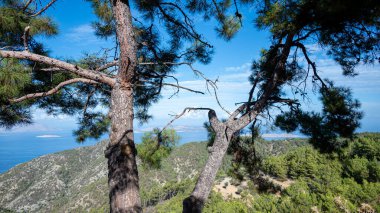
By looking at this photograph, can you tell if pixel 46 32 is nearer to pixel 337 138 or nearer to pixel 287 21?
pixel 287 21

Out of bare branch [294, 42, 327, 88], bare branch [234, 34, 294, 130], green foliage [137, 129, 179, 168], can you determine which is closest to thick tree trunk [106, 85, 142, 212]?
green foliage [137, 129, 179, 168]

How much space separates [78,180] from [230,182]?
266 feet

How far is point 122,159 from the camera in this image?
2150mm

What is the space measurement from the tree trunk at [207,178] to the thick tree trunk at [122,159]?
55 centimetres

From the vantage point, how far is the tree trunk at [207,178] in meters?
2.38

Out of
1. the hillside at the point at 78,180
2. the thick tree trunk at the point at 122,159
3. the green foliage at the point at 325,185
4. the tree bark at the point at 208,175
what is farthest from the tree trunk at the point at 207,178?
the hillside at the point at 78,180

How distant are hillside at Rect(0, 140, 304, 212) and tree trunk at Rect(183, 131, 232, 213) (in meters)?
68.2

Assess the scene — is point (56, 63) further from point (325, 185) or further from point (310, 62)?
point (325, 185)

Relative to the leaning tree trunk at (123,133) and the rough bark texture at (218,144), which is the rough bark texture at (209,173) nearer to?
the rough bark texture at (218,144)

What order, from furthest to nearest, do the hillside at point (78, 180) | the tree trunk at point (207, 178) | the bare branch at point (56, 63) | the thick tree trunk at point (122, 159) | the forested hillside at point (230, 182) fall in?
1. the hillside at point (78, 180)
2. the forested hillside at point (230, 182)
3. the tree trunk at point (207, 178)
4. the bare branch at point (56, 63)
5. the thick tree trunk at point (122, 159)

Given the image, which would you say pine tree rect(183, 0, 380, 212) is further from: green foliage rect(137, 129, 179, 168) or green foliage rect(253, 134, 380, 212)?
green foliage rect(253, 134, 380, 212)

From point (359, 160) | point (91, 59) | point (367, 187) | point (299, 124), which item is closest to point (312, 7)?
point (299, 124)

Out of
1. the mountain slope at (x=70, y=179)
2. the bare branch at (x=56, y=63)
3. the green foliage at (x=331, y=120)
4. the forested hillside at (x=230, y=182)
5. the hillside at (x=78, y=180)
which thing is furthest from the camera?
the mountain slope at (x=70, y=179)

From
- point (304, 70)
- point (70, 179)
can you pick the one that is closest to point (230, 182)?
point (304, 70)
